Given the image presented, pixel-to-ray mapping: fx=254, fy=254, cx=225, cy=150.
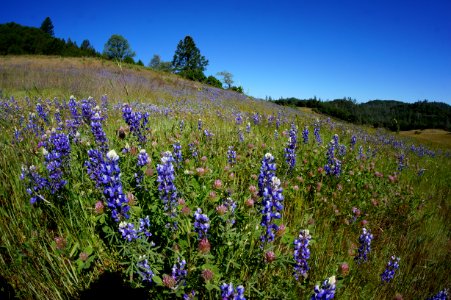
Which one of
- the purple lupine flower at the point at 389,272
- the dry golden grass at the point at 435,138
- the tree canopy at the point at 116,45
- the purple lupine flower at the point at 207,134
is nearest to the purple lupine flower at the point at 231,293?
the purple lupine flower at the point at 389,272

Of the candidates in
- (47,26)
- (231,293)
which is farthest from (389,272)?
(47,26)

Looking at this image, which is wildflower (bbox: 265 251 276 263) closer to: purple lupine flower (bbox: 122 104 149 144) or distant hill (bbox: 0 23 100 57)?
purple lupine flower (bbox: 122 104 149 144)

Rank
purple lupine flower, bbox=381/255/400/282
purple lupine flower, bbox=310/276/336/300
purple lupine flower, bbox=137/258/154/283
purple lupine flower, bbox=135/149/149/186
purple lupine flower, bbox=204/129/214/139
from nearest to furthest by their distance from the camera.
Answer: purple lupine flower, bbox=310/276/336/300 < purple lupine flower, bbox=137/258/154/283 < purple lupine flower, bbox=135/149/149/186 < purple lupine flower, bbox=381/255/400/282 < purple lupine flower, bbox=204/129/214/139

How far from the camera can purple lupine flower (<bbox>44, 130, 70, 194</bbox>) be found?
2326 mm

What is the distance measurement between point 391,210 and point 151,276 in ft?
12.1

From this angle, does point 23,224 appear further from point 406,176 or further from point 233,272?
point 406,176

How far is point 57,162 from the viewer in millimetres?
2381

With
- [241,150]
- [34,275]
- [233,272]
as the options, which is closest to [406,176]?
[241,150]

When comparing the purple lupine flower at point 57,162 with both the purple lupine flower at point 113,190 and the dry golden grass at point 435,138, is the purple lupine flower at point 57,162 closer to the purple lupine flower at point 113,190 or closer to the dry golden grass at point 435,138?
the purple lupine flower at point 113,190

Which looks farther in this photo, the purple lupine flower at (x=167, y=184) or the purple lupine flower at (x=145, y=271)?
the purple lupine flower at (x=167, y=184)

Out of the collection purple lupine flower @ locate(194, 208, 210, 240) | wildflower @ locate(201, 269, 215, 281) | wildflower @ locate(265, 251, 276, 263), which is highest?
purple lupine flower @ locate(194, 208, 210, 240)

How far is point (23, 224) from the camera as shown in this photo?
2.32 m

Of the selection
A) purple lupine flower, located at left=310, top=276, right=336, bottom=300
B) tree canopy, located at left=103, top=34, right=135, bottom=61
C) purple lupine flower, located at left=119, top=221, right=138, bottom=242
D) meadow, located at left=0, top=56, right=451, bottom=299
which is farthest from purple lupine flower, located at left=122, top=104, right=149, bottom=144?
tree canopy, located at left=103, top=34, right=135, bottom=61

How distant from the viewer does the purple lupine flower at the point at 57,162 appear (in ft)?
7.63
